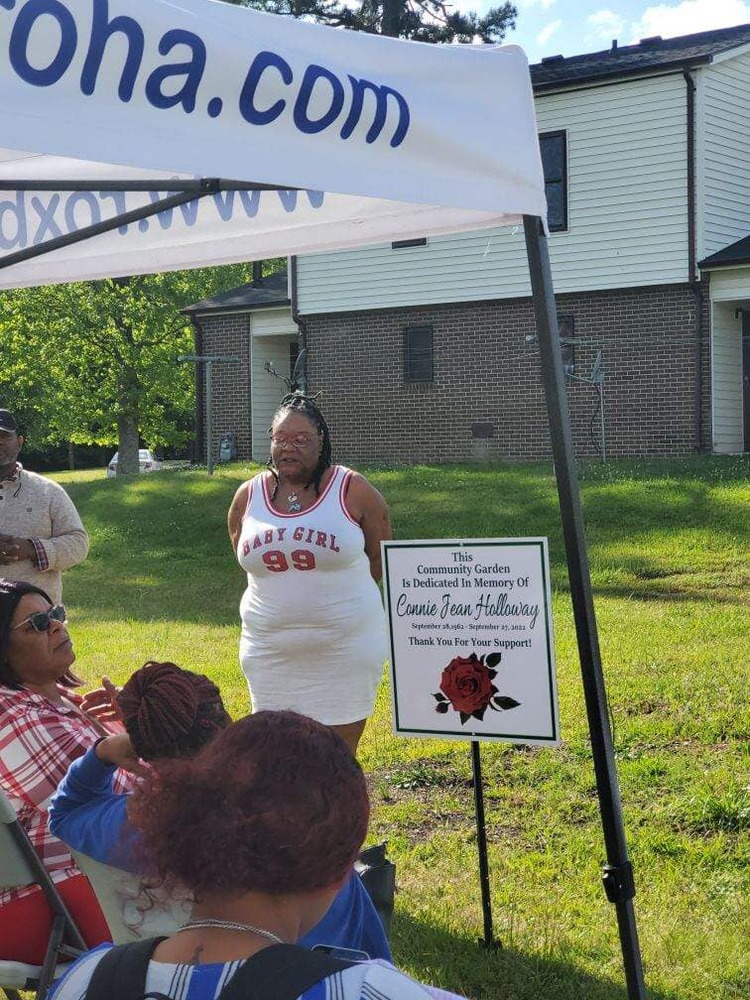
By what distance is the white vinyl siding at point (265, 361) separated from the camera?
80.4 feet

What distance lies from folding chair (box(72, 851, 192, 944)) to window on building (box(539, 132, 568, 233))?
1840 cm

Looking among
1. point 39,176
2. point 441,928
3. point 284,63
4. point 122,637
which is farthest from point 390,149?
point 122,637

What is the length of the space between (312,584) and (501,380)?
16.7 m

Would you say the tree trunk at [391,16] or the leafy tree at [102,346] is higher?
the tree trunk at [391,16]

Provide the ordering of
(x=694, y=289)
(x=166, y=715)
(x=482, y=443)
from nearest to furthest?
(x=166, y=715)
(x=694, y=289)
(x=482, y=443)

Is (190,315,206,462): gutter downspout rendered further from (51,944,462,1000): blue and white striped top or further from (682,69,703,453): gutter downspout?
(51,944,462,1000): blue and white striped top

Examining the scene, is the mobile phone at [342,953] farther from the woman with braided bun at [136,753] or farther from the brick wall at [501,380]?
the brick wall at [501,380]

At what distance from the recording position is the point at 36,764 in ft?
9.71

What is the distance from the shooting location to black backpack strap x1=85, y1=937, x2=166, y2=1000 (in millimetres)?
1594

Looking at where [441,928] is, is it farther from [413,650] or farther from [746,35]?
[746,35]

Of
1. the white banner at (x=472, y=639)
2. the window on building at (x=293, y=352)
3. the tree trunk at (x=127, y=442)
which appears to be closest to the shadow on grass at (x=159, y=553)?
the window on building at (x=293, y=352)

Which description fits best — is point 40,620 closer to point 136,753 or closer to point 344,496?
point 136,753

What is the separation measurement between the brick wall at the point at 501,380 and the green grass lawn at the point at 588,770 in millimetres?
5353

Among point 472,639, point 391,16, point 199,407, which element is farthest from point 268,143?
point 391,16
